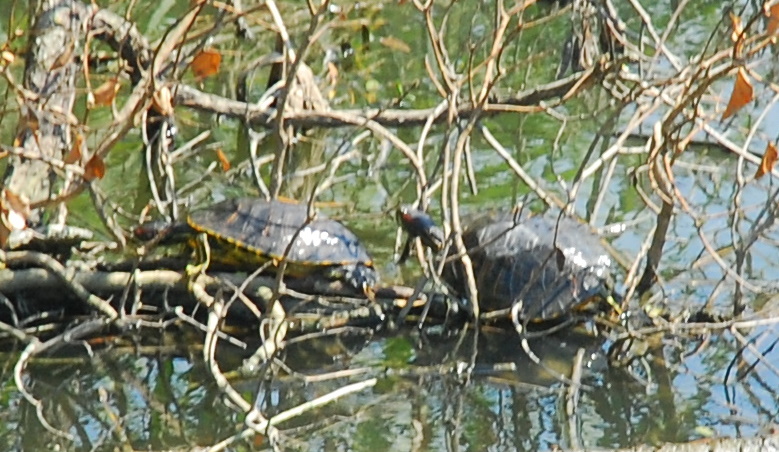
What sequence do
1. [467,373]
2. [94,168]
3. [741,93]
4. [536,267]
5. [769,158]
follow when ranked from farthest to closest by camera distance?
1. [536,267]
2. [467,373]
3. [94,168]
4. [769,158]
5. [741,93]

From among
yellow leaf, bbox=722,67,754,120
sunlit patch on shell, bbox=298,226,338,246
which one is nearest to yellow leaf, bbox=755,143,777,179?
yellow leaf, bbox=722,67,754,120

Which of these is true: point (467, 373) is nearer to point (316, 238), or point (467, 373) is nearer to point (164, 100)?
point (316, 238)

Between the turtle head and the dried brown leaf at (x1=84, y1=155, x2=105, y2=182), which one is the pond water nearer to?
the turtle head

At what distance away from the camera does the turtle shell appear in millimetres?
4672

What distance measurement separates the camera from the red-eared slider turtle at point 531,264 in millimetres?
4672

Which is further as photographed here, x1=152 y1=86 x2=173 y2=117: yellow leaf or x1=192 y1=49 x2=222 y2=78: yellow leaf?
x1=152 y1=86 x2=173 y2=117: yellow leaf

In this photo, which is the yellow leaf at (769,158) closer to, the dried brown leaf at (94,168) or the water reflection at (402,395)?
the water reflection at (402,395)

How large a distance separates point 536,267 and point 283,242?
99cm

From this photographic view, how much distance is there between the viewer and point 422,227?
488cm

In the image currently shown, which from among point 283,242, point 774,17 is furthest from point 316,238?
point 774,17

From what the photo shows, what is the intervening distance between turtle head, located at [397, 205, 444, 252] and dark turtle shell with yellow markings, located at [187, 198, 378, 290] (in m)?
0.22

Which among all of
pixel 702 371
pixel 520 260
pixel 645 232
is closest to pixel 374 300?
pixel 520 260

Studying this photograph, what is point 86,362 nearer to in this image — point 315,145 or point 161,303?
point 161,303

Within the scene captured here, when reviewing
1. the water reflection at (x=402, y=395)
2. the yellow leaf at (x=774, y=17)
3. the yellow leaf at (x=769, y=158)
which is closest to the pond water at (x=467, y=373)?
the water reflection at (x=402, y=395)
